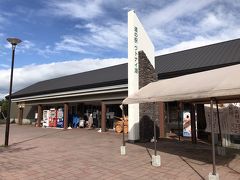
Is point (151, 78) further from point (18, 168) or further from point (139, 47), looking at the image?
point (18, 168)

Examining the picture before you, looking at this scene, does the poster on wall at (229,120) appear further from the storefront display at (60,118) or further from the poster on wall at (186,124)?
the storefront display at (60,118)

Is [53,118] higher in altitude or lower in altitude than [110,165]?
higher

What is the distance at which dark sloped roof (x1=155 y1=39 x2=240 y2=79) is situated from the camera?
13.9m

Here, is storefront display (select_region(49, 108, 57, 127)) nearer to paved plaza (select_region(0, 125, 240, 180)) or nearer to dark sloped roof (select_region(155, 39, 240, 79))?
dark sloped roof (select_region(155, 39, 240, 79))

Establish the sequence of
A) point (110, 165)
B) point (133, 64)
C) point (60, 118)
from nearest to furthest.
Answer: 1. point (110, 165)
2. point (133, 64)
3. point (60, 118)

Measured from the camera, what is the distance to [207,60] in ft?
49.8

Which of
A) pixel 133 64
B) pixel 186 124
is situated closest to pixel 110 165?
pixel 133 64

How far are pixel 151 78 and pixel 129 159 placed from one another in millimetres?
7240

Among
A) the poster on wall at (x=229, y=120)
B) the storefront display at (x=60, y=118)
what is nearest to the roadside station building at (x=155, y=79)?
the storefront display at (x=60, y=118)

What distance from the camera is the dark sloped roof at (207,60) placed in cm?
1391

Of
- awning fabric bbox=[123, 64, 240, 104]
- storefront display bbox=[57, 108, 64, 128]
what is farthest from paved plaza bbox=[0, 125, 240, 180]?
storefront display bbox=[57, 108, 64, 128]

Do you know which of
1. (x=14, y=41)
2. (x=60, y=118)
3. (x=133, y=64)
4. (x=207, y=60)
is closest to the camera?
(x=14, y=41)

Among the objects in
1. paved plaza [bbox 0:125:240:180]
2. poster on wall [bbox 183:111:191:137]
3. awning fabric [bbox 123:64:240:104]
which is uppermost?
awning fabric [bbox 123:64:240:104]

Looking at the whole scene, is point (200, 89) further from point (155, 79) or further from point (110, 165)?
point (155, 79)
